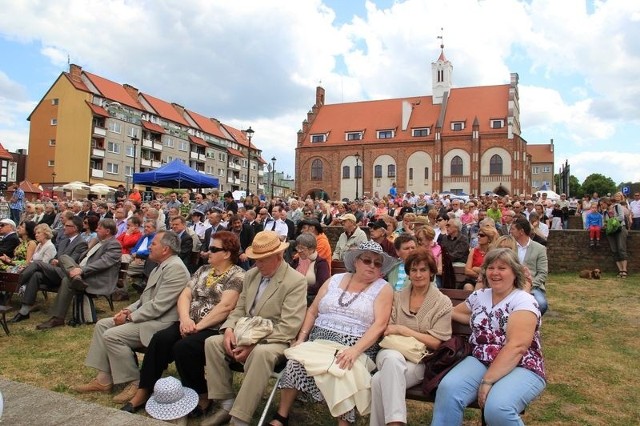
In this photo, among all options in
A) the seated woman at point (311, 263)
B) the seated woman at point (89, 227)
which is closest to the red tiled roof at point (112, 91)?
the seated woman at point (89, 227)

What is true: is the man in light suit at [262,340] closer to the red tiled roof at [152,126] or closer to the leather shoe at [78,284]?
the leather shoe at [78,284]

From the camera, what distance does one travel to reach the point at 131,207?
12898 mm

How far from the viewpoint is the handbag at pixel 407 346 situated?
3719 mm

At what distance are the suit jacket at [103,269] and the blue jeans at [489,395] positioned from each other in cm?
570

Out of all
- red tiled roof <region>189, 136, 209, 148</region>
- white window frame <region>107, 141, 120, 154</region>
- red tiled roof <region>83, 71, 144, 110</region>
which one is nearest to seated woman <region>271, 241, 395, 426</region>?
white window frame <region>107, 141, 120, 154</region>

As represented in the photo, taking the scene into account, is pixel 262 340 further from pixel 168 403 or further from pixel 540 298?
pixel 540 298

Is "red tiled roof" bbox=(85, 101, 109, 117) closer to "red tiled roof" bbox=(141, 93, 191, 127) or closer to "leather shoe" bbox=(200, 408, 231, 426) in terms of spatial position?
"red tiled roof" bbox=(141, 93, 191, 127)

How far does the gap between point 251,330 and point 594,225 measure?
11.8m

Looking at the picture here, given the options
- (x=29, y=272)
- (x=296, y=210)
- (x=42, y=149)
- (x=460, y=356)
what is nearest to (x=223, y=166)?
(x=42, y=149)

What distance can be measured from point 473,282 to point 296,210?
9.56 meters

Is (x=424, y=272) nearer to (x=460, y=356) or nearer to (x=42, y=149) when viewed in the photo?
(x=460, y=356)

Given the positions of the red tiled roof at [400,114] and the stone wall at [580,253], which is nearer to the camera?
the stone wall at [580,253]

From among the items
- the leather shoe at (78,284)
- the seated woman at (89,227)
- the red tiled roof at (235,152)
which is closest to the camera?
the leather shoe at (78,284)

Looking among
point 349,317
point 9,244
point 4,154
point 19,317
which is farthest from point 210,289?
point 4,154
